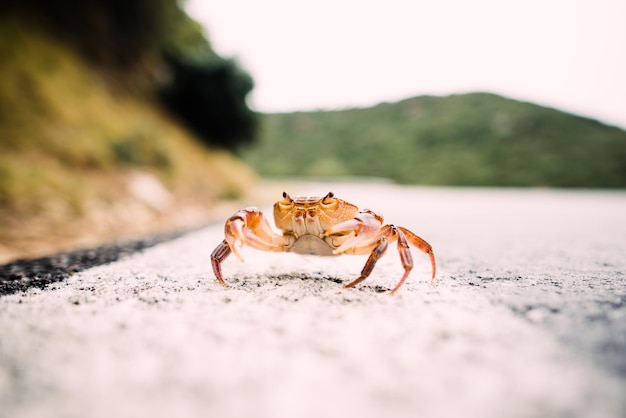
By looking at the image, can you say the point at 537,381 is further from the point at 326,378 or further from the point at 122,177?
the point at 122,177

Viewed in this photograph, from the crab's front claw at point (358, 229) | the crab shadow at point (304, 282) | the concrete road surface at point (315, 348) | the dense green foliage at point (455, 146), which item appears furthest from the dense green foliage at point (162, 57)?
the dense green foliage at point (455, 146)

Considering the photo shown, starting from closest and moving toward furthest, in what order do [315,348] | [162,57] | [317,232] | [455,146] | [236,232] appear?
[315,348] < [236,232] < [317,232] < [162,57] < [455,146]

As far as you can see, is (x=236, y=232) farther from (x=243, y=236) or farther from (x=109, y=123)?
(x=109, y=123)

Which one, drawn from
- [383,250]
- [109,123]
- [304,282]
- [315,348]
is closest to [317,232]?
[304,282]

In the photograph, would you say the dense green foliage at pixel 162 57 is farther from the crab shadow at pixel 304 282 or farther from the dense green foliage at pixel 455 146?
the dense green foliage at pixel 455 146

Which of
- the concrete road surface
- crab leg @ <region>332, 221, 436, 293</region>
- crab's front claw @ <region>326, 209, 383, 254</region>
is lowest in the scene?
the concrete road surface

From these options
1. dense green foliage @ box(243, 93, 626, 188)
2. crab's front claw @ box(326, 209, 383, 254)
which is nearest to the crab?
crab's front claw @ box(326, 209, 383, 254)

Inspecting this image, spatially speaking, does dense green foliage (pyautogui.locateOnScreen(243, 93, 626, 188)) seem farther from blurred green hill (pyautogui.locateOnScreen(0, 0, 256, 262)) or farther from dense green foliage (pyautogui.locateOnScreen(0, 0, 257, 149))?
blurred green hill (pyautogui.locateOnScreen(0, 0, 256, 262))

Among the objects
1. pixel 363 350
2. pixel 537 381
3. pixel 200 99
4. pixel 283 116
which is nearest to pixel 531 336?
pixel 537 381
